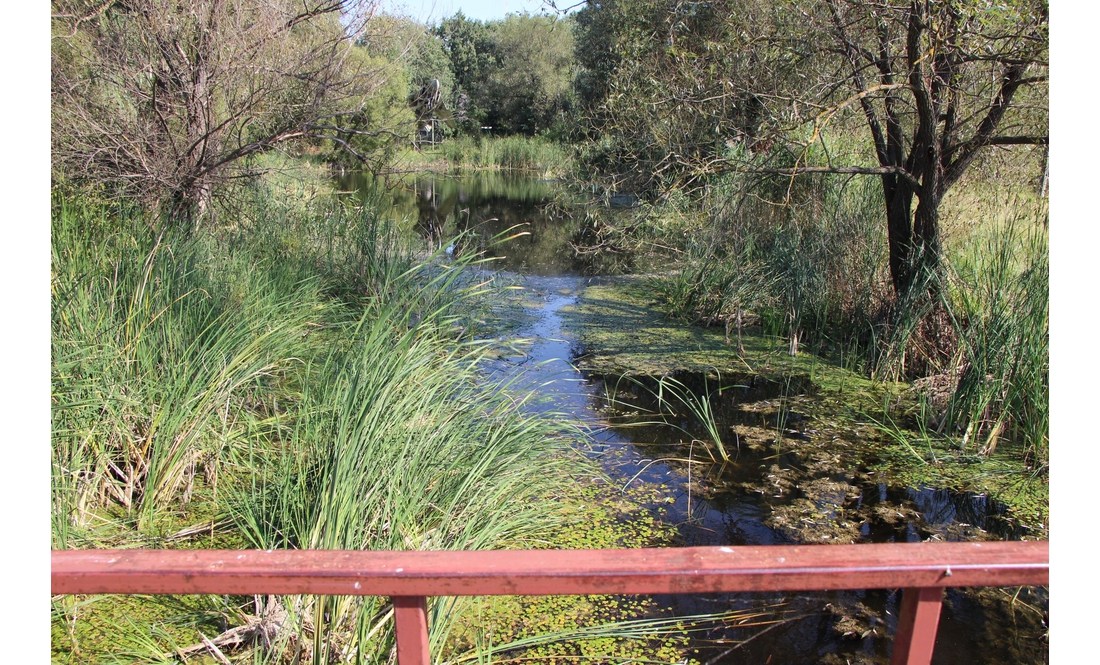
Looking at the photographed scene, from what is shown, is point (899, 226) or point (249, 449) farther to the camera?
point (899, 226)

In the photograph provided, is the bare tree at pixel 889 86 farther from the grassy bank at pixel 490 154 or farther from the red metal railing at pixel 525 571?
the grassy bank at pixel 490 154

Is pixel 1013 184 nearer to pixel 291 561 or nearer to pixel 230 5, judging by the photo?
pixel 230 5

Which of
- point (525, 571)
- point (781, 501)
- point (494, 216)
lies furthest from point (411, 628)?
point (494, 216)

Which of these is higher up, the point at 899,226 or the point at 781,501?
the point at 899,226

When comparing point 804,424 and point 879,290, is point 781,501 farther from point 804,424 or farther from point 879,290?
point 879,290

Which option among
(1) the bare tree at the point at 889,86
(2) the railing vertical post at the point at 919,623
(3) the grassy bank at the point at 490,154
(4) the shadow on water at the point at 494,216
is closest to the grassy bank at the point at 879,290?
(1) the bare tree at the point at 889,86

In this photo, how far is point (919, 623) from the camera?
127 cm

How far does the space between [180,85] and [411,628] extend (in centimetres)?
584

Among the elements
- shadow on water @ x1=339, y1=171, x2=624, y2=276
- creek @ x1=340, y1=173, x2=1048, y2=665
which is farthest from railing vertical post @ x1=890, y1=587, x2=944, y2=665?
shadow on water @ x1=339, y1=171, x2=624, y2=276

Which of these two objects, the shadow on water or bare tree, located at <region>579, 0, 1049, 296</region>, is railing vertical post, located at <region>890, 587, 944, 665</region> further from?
the shadow on water

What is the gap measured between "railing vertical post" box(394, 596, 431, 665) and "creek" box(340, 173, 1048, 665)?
187cm

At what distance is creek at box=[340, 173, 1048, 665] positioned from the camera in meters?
3.00

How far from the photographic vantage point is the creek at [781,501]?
3004 mm

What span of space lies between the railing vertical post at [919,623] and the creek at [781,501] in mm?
1683
